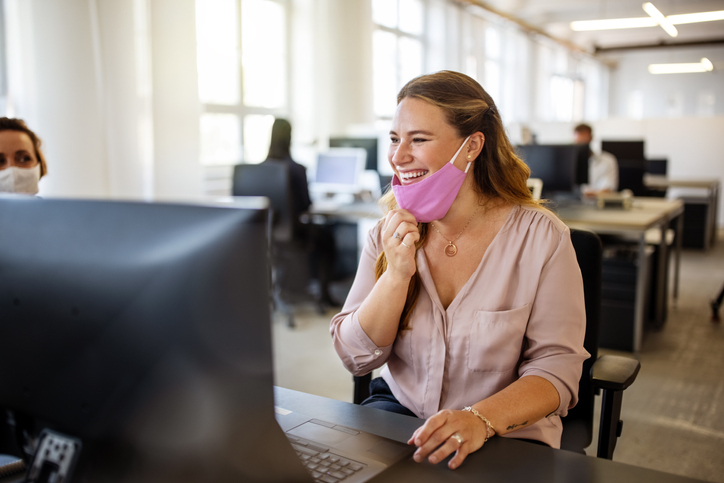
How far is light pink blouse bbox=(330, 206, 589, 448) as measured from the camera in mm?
1181

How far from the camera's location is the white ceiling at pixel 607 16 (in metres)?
9.98

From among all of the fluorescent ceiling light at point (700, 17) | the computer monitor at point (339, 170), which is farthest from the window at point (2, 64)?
the fluorescent ceiling light at point (700, 17)

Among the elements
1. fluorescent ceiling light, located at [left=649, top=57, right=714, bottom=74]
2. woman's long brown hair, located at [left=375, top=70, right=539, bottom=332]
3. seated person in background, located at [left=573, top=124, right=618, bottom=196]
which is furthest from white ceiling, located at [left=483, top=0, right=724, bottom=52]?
woman's long brown hair, located at [left=375, top=70, right=539, bottom=332]

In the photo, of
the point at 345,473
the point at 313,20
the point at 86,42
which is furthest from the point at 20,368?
the point at 313,20

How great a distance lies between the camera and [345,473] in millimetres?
820

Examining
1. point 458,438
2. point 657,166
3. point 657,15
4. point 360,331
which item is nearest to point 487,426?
point 458,438

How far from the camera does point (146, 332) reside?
58 cm

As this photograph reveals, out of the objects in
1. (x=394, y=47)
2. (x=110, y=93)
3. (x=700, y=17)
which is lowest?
(x=110, y=93)

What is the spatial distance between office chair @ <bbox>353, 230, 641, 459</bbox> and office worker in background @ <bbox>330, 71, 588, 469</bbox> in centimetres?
12

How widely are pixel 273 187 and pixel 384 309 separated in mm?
2827

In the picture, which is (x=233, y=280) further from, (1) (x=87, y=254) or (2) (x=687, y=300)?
(2) (x=687, y=300)

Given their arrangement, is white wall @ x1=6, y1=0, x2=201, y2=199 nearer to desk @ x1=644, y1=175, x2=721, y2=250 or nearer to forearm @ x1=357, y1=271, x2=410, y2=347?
forearm @ x1=357, y1=271, x2=410, y2=347

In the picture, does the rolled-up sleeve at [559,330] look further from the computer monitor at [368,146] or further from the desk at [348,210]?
the computer monitor at [368,146]

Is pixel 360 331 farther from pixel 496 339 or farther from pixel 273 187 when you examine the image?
pixel 273 187
